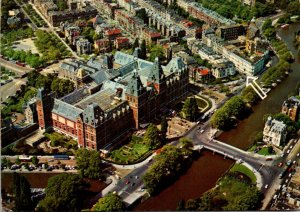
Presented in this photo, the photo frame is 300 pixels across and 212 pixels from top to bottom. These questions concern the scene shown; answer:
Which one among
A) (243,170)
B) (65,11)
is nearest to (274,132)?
(243,170)

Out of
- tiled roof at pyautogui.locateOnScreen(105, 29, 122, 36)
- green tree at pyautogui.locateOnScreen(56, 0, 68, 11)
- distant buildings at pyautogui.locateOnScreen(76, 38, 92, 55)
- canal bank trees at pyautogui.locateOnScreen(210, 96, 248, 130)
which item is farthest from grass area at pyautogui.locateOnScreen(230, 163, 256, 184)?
green tree at pyautogui.locateOnScreen(56, 0, 68, 11)

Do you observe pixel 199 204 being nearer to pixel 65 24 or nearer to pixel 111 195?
pixel 111 195

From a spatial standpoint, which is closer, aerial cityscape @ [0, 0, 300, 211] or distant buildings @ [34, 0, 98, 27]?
aerial cityscape @ [0, 0, 300, 211]

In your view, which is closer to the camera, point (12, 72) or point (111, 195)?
point (111, 195)

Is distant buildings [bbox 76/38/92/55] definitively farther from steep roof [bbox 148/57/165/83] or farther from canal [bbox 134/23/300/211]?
canal [bbox 134/23/300/211]

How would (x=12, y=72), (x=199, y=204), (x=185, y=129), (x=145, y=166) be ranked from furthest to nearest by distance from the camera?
(x=12, y=72)
(x=185, y=129)
(x=145, y=166)
(x=199, y=204)

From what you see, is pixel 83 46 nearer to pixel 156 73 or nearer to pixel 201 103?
pixel 156 73

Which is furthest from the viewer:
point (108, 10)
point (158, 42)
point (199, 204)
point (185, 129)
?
point (108, 10)

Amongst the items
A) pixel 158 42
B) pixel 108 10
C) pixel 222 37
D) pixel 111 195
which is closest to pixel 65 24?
pixel 108 10
